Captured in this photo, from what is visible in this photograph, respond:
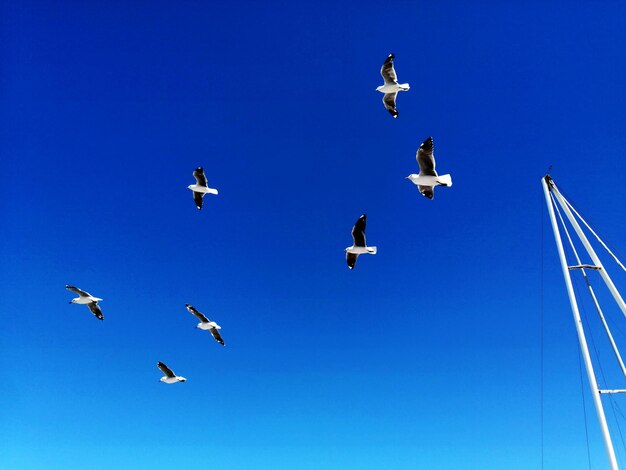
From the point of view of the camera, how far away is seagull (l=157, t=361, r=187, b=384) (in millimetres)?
38791

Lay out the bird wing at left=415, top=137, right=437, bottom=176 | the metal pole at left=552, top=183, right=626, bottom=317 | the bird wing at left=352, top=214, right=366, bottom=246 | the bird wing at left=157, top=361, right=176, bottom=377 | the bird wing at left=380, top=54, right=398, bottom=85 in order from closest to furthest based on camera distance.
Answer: the bird wing at left=415, top=137, right=437, bottom=176
the bird wing at left=380, top=54, right=398, bottom=85
the bird wing at left=352, top=214, right=366, bottom=246
the metal pole at left=552, top=183, right=626, bottom=317
the bird wing at left=157, top=361, right=176, bottom=377

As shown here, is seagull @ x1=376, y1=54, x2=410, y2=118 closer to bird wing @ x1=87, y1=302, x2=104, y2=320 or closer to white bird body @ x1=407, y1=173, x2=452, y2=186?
white bird body @ x1=407, y1=173, x2=452, y2=186

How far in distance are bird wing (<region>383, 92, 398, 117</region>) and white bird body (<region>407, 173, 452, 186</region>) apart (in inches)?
136

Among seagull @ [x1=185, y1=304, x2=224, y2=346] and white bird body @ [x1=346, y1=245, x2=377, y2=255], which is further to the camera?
seagull @ [x1=185, y1=304, x2=224, y2=346]

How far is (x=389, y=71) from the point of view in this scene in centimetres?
2588

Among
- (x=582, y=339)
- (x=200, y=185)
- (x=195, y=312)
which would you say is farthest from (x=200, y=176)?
(x=582, y=339)

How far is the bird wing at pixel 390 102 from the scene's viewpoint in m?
26.4

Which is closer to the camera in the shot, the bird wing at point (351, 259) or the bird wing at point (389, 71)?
the bird wing at point (389, 71)

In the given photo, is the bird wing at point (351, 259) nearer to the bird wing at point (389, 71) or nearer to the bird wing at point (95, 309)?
the bird wing at point (389, 71)

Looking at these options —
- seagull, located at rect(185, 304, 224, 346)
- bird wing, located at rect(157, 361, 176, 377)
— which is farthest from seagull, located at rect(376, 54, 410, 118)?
bird wing, located at rect(157, 361, 176, 377)

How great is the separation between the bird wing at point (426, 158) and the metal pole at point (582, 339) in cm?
1248

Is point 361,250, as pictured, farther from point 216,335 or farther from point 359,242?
point 216,335

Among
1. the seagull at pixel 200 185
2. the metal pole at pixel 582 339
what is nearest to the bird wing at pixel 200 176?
the seagull at pixel 200 185

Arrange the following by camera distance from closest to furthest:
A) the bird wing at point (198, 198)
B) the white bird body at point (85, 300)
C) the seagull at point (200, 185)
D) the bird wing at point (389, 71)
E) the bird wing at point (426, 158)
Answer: the bird wing at point (426, 158), the bird wing at point (389, 71), the seagull at point (200, 185), the bird wing at point (198, 198), the white bird body at point (85, 300)
